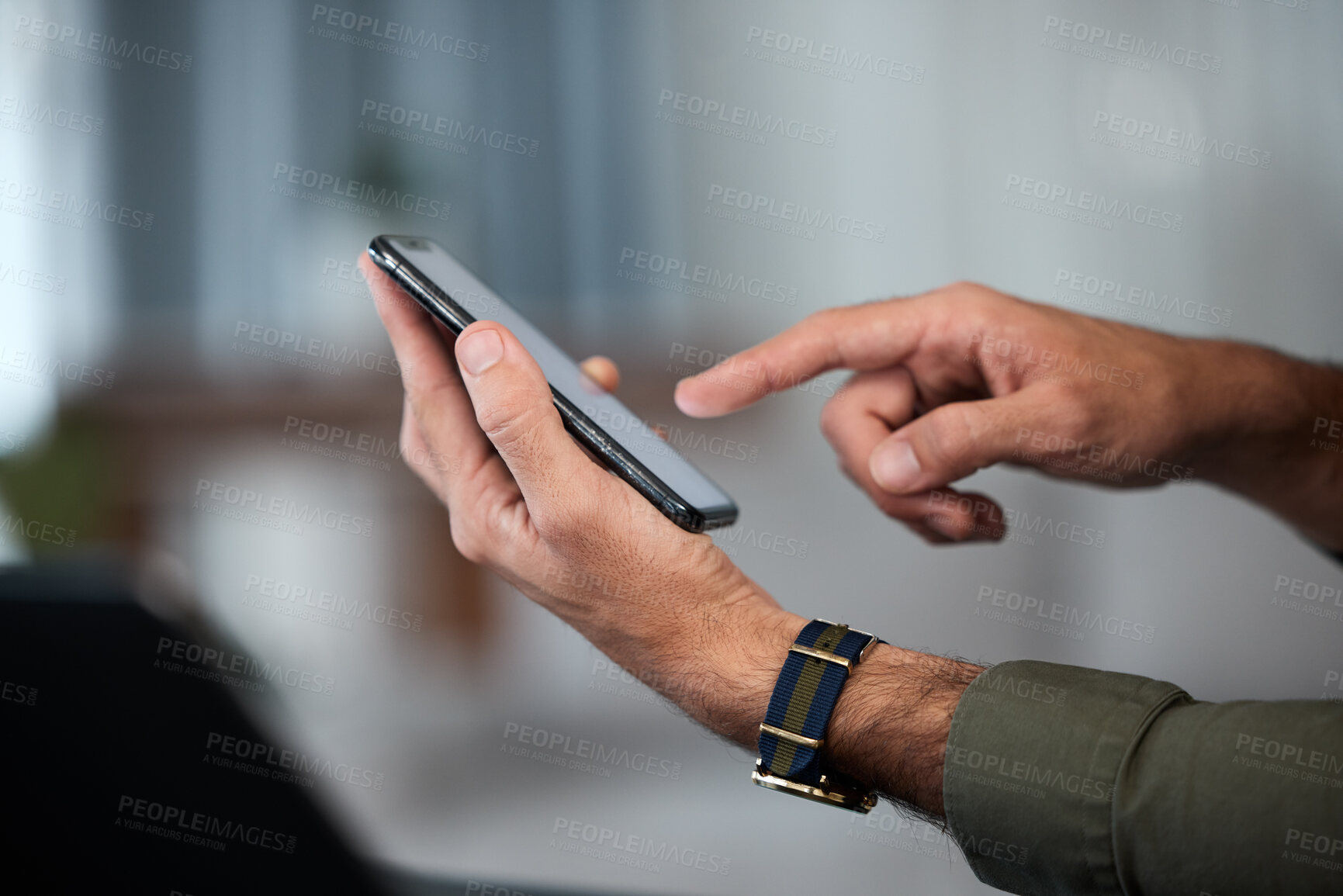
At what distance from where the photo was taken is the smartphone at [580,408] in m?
0.71

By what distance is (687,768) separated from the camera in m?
2.31

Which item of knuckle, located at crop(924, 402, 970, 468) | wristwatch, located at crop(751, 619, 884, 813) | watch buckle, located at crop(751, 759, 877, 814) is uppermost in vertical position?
knuckle, located at crop(924, 402, 970, 468)

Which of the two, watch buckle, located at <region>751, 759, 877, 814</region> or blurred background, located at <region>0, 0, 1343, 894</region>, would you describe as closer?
watch buckle, located at <region>751, 759, 877, 814</region>

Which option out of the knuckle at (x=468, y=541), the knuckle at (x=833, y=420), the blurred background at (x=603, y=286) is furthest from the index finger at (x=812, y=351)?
the blurred background at (x=603, y=286)

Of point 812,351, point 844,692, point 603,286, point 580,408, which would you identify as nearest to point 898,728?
point 844,692

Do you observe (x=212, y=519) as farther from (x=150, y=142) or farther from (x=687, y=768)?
(x=687, y=768)

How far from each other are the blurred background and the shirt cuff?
1278 mm

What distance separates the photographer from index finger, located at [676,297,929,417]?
37.4 inches

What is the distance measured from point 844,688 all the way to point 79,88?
10.0 feet

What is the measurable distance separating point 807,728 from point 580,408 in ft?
1.03

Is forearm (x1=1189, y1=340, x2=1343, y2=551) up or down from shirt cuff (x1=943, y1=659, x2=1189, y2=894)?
up

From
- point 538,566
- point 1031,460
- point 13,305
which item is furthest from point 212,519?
point 1031,460

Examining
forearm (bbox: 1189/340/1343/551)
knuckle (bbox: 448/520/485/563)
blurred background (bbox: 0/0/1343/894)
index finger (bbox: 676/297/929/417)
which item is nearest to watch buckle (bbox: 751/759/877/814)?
→ knuckle (bbox: 448/520/485/563)

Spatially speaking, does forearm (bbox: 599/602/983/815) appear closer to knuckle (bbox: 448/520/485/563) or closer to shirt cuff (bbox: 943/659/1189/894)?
shirt cuff (bbox: 943/659/1189/894)
